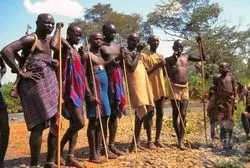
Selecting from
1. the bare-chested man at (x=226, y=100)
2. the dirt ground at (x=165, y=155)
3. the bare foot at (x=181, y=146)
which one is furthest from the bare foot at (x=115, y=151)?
the bare-chested man at (x=226, y=100)

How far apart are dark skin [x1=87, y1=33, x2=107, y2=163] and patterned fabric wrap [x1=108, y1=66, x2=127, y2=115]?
305mm

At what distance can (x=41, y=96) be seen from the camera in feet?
17.4

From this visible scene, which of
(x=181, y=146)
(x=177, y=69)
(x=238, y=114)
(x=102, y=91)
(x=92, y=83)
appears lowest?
(x=181, y=146)

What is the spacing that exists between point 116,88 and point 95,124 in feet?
2.34

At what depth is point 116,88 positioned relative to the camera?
23.1ft

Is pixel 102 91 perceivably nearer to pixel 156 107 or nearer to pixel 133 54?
pixel 133 54

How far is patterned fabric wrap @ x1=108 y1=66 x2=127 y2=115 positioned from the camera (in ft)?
23.1

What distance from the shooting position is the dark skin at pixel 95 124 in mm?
6574

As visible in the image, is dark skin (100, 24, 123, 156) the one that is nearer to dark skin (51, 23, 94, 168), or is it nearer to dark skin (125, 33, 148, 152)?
dark skin (125, 33, 148, 152)

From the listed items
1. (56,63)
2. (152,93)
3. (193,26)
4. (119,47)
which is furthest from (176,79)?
(193,26)

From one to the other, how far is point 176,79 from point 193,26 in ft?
82.2

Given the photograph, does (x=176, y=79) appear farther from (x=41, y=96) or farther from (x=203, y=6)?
(x=203, y=6)

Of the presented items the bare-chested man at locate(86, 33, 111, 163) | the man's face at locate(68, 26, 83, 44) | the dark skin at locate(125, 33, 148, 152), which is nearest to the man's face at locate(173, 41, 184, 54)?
the dark skin at locate(125, 33, 148, 152)

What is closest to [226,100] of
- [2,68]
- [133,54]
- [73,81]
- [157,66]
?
[157,66]
